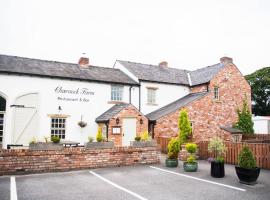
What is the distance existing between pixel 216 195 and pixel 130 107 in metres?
12.1

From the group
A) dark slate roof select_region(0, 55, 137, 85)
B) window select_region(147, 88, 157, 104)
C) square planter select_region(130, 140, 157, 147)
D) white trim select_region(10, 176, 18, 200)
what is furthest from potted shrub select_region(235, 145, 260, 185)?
window select_region(147, 88, 157, 104)

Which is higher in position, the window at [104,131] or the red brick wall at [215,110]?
the red brick wall at [215,110]

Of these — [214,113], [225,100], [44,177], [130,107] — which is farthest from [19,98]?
[225,100]

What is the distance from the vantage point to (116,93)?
21812 mm

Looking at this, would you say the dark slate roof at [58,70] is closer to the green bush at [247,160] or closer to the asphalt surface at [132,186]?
the asphalt surface at [132,186]

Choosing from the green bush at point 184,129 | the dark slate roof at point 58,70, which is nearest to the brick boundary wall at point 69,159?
the green bush at point 184,129

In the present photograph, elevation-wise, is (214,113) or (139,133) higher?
(214,113)

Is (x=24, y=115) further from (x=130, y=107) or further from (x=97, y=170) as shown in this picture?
(x=97, y=170)

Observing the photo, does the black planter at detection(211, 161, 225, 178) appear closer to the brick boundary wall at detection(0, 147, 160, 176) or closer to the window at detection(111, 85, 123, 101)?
the brick boundary wall at detection(0, 147, 160, 176)

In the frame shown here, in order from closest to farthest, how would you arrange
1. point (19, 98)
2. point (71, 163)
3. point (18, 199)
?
1. point (18, 199)
2. point (71, 163)
3. point (19, 98)

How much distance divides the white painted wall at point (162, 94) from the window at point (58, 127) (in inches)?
296

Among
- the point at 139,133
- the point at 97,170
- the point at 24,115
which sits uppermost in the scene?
the point at 24,115

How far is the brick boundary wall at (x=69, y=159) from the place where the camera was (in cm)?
1034

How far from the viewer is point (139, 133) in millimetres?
19453
